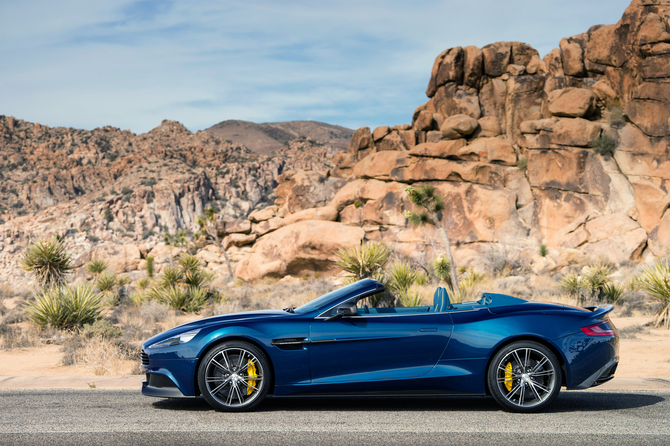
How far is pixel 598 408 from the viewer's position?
5.77 meters

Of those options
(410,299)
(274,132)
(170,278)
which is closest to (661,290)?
(410,299)

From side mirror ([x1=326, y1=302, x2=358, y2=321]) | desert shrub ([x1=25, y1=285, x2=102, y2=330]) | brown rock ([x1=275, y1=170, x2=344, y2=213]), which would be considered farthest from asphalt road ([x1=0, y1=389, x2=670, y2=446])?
brown rock ([x1=275, y1=170, x2=344, y2=213])

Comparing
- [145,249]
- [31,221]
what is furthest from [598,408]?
[31,221]

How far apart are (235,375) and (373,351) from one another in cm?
140

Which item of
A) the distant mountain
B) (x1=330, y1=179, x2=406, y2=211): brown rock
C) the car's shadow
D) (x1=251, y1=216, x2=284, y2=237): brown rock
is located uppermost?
the distant mountain

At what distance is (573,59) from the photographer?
115 feet

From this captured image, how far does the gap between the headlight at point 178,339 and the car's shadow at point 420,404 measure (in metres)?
0.82

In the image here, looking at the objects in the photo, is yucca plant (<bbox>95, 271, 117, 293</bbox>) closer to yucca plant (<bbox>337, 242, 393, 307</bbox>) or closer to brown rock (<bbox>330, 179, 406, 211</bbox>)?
yucca plant (<bbox>337, 242, 393, 307</bbox>)

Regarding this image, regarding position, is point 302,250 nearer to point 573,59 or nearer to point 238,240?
point 238,240

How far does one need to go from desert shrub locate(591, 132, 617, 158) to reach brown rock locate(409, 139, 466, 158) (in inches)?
315

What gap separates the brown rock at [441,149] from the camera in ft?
114

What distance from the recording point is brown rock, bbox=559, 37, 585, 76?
34.9 meters

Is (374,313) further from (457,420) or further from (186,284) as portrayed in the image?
(186,284)

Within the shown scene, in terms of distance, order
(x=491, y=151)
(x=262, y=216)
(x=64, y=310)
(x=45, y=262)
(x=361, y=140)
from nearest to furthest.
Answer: (x=64, y=310), (x=45, y=262), (x=491, y=151), (x=262, y=216), (x=361, y=140)
